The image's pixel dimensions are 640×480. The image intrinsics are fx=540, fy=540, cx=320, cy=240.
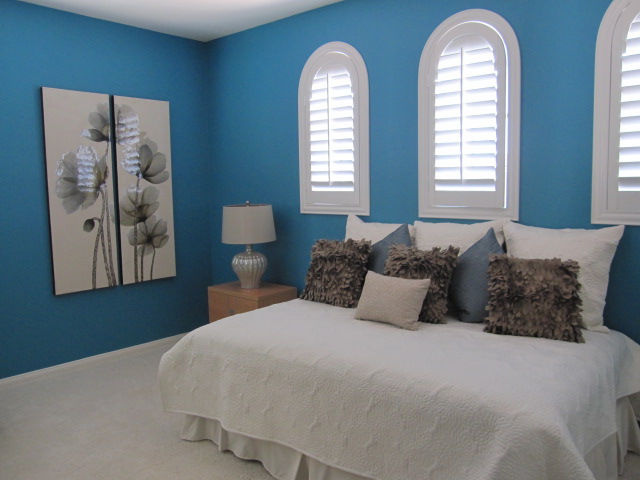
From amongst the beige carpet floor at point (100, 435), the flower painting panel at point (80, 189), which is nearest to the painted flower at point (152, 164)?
the flower painting panel at point (80, 189)

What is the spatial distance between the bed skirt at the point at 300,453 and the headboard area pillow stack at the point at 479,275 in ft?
1.49

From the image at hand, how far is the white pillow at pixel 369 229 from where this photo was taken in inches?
133

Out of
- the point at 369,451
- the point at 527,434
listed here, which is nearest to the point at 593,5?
the point at 527,434

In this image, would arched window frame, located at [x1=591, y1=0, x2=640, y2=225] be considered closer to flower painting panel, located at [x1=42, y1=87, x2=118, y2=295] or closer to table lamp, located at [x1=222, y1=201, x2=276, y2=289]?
table lamp, located at [x1=222, y1=201, x2=276, y2=289]

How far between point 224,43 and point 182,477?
343cm

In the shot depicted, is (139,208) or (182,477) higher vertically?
(139,208)

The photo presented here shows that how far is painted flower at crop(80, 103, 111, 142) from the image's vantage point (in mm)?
3906

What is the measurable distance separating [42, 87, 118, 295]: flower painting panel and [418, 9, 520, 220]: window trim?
2.31 meters

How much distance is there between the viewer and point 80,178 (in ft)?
12.7

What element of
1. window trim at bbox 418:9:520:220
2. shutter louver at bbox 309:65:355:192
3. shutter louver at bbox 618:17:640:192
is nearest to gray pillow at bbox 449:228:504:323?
window trim at bbox 418:9:520:220

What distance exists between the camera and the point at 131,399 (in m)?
3.39

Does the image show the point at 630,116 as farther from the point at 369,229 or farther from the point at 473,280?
the point at 369,229

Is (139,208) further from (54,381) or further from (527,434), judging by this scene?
(527,434)

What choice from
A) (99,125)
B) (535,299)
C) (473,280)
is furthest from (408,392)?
(99,125)
